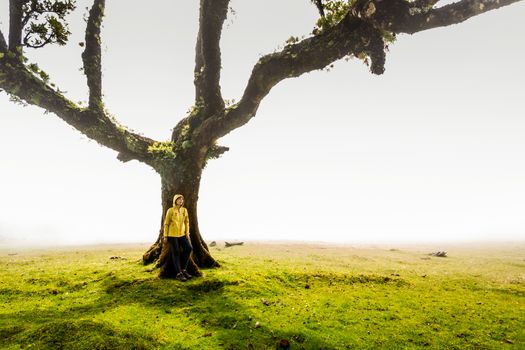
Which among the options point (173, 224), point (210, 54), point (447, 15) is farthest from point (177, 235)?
point (447, 15)

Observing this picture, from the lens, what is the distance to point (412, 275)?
65.2ft

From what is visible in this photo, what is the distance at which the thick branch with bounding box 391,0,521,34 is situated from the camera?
13967 mm

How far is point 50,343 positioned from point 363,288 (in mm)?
12397

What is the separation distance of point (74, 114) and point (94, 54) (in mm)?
3864

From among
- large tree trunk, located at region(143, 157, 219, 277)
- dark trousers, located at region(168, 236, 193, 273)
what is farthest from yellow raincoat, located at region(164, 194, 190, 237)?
large tree trunk, located at region(143, 157, 219, 277)

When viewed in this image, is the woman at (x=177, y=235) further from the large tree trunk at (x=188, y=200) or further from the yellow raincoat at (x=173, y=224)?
the large tree trunk at (x=188, y=200)

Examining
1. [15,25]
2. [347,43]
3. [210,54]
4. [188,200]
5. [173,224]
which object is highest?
[15,25]

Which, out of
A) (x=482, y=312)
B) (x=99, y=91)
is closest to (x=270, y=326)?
(x=482, y=312)

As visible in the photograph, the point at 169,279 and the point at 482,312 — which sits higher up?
the point at 169,279

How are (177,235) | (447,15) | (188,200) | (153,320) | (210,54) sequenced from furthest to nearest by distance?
1. (210,54)
2. (188,200)
3. (177,235)
4. (447,15)
5. (153,320)

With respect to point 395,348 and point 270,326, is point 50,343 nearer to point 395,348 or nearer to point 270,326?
point 270,326

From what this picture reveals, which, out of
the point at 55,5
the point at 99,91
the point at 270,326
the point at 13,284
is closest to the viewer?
the point at 270,326

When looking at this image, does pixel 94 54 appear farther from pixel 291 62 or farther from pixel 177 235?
Answer: pixel 177 235

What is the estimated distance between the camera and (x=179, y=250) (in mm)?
15367
